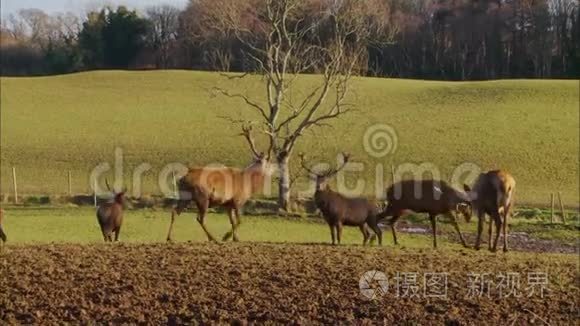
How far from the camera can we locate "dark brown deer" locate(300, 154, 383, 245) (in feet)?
57.4

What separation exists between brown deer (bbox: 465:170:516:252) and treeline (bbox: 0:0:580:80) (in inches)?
951

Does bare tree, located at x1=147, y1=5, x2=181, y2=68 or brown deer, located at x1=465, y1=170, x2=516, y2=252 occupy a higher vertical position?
bare tree, located at x1=147, y1=5, x2=181, y2=68

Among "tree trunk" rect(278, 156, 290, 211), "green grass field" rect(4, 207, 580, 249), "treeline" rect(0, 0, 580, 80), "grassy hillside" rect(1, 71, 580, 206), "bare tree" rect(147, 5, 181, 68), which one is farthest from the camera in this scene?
"bare tree" rect(147, 5, 181, 68)

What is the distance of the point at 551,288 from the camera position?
13109 mm

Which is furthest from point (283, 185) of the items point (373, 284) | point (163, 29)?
point (163, 29)

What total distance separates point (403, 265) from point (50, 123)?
145ft

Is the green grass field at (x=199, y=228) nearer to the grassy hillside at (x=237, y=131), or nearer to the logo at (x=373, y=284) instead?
the grassy hillside at (x=237, y=131)

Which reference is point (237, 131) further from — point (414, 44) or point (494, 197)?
point (494, 197)

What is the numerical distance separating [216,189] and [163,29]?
1652 inches

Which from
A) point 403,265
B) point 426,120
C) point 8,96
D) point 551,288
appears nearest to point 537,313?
point 551,288

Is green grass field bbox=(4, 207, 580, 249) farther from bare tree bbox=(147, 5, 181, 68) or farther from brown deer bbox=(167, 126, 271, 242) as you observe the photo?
bare tree bbox=(147, 5, 181, 68)

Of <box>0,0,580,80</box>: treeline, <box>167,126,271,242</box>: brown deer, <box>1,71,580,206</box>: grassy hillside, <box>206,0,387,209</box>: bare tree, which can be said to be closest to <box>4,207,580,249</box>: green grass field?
<box>167,126,271,242</box>: brown deer

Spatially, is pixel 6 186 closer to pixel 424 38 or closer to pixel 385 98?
pixel 385 98

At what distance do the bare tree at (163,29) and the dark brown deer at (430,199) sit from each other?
3566 centimetres
